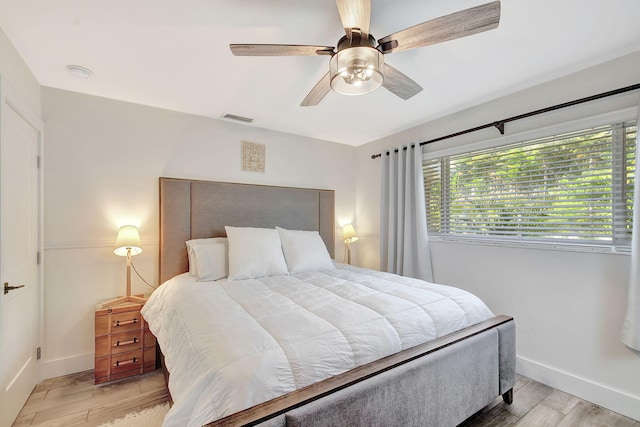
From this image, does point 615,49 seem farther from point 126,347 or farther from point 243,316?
point 126,347

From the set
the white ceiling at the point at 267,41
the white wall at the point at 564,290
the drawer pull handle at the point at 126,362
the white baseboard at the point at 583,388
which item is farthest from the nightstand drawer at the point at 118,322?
the white baseboard at the point at 583,388

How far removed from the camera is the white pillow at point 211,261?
2503 mm

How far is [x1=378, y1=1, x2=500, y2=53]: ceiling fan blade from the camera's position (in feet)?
4.03

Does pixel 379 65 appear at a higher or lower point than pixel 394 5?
lower

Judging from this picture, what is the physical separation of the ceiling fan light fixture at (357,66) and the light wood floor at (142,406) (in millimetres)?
2208

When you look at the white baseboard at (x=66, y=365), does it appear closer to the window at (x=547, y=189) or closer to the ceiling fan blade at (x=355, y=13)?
the ceiling fan blade at (x=355, y=13)

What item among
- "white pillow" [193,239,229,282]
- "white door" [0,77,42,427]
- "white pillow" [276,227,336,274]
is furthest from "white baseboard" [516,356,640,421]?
"white door" [0,77,42,427]

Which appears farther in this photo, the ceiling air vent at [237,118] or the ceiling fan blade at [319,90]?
the ceiling air vent at [237,118]

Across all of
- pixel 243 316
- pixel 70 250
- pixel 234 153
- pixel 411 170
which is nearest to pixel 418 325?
pixel 243 316

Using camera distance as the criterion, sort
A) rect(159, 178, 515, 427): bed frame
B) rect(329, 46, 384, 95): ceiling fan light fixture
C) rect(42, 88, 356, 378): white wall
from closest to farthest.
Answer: rect(159, 178, 515, 427): bed frame, rect(329, 46, 384, 95): ceiling fan light fixture, rect(42, 88, 356, 378): white wall

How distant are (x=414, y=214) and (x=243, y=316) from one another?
2.35 meters

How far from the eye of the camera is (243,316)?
1.58 meters

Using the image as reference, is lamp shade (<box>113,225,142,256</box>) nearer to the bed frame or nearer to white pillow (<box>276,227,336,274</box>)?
the bed frame

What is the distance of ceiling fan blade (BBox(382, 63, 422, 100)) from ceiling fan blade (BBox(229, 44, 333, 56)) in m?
0.40
